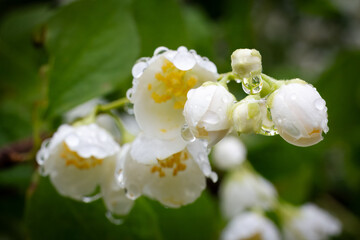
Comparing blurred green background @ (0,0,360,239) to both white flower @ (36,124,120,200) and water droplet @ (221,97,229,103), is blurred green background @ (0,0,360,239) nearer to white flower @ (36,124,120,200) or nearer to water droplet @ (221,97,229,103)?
white flower @ (36,124,120,200)

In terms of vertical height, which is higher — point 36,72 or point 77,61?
point 77,61

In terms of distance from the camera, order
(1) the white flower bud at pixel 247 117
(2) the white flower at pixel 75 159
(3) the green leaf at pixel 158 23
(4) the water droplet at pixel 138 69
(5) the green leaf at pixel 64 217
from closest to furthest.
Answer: (1) the white flower bud at pixel 247 117 → (4) the water droplet at pixel 138 69 → (2) the white flower at pixel 75 159 → (5) the green leaf at pixel 64 217 → (3) the green leaf at pixel 158 23

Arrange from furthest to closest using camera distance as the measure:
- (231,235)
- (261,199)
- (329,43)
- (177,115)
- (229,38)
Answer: (329,43)
(229,38)
(261,199)
(231,235)
(177,115)

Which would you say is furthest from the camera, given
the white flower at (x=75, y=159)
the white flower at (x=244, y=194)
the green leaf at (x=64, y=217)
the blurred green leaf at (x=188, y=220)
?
the white flower at (x=244, y=194)

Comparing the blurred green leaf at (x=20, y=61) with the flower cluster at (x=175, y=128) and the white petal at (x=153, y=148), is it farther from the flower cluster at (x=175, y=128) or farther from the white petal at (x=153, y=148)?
the white petal at (x=153, y=148)

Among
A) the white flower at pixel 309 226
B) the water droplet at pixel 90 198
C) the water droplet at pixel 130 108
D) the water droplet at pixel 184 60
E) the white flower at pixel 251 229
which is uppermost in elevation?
the water droplet at pixel 184 60

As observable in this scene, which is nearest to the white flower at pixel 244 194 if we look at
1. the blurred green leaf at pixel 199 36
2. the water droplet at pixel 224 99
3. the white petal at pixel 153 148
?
the blurred green leaf at pixel 199 36

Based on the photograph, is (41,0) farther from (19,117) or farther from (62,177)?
(62,177)

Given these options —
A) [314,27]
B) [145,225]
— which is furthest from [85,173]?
[314,27]
